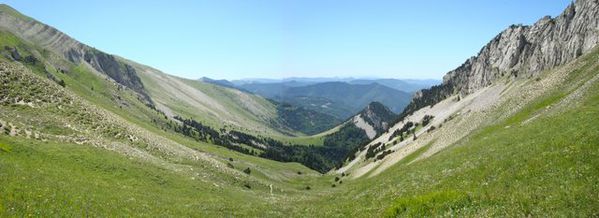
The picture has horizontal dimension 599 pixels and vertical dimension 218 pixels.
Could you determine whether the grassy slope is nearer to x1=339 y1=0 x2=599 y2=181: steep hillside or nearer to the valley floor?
the valley floor

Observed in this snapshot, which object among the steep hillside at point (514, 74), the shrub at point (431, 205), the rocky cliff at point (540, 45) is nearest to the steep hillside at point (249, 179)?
the shrub at point (431, 205)

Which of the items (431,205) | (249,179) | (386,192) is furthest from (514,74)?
(431,205)

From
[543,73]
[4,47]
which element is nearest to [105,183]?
[543,73]

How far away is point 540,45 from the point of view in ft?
443

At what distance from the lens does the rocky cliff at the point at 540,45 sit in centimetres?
11112

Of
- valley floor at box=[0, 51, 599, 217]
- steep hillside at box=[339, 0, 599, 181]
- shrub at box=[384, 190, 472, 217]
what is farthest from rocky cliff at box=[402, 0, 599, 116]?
shrub at box=[384, 190, 472, 217]

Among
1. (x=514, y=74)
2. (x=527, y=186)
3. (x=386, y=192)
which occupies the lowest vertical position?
(x=386, y=192)

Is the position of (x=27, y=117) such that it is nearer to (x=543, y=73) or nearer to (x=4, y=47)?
(x=543, y=73)

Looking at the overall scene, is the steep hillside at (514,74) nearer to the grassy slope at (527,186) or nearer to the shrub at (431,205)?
the grassy slope at (527,186)

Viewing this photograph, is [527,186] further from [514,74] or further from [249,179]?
[514,74]

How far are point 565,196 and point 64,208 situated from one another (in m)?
24.7

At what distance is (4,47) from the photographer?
156 metres

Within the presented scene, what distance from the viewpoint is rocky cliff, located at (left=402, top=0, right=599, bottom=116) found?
111125mm

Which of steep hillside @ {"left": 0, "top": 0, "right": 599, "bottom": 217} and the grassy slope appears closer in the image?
the grassy slope
